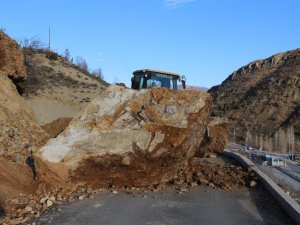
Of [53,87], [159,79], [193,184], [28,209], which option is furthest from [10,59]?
[28,209]

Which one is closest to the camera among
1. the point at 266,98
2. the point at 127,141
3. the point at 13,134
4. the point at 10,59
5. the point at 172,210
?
the point at 172,210

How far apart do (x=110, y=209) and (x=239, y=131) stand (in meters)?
62.8

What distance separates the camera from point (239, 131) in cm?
6906

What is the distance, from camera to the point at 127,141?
991 cm

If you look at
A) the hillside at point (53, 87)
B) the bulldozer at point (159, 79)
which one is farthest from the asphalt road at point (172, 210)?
the hillside at point (53, 87)

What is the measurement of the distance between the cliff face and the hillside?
39.4m

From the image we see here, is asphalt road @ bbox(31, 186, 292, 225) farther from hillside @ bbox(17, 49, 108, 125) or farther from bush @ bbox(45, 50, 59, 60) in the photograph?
bush @ bbox(45, 50, 59, 60)

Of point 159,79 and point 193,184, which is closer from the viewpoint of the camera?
point 193,184

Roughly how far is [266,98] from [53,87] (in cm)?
5484

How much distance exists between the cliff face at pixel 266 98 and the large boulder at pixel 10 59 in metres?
49.3

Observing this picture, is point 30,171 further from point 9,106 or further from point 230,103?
point 230,103

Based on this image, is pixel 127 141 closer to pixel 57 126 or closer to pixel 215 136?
pixel 57 126

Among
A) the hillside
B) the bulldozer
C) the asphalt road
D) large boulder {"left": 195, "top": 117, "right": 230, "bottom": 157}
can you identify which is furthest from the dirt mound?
the asphalt road

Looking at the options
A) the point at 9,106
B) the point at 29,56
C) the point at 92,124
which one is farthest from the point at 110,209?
the point at 29,56
